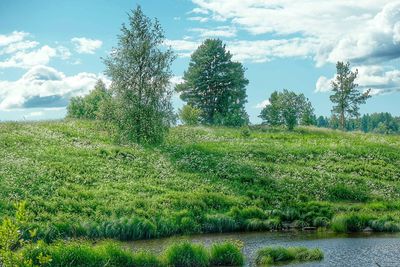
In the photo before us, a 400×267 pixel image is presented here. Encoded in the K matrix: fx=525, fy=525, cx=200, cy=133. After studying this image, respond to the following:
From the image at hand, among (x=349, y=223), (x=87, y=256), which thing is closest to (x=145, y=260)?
(x=87, y=256)

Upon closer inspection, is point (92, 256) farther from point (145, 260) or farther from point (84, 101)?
point (84, 101)

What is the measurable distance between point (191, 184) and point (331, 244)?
1486cm

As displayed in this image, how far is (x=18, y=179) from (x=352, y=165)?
3052 centimetres

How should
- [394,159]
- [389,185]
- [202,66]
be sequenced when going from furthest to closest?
[202,66], [394,159], [389,185]

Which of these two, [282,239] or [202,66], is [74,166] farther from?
[202,66]

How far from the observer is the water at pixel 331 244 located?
2348 cm

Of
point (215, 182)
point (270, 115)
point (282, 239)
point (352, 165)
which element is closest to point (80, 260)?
point (282, 239)

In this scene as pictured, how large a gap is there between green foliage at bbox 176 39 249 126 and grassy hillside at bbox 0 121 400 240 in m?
36.3

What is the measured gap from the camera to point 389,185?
44750 mm

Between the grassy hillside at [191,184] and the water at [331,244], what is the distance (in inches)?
64.3

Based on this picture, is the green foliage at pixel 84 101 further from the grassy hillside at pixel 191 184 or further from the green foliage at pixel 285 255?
the green foliage at pixel 285 255

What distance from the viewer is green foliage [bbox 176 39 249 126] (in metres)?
97.1

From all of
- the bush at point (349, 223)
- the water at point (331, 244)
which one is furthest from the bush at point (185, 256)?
the bush at point (349, 223)

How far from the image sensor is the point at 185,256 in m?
22.6
